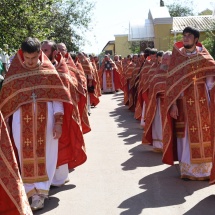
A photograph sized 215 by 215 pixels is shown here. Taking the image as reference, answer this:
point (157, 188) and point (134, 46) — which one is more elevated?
point (134, 46)

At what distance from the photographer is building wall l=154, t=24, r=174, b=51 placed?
125 feet

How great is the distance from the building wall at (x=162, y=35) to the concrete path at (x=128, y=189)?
2781 cm

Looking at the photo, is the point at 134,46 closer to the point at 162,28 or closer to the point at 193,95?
the point at 162,28

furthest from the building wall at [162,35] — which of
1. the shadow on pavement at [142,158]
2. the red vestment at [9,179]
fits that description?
the red vestment at [9,179]

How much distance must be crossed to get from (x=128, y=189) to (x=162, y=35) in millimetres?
31794

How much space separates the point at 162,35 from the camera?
38375mm

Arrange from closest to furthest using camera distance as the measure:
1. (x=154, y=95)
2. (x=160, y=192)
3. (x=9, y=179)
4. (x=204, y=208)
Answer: (x=9, y=179)
(x=204, y=208)
(x=160, y=192)
(x=154, y=95)

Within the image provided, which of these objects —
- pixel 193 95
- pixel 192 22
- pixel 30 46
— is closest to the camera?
pixel 30 46

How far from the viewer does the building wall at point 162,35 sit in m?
38.0

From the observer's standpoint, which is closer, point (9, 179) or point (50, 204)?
point (9, 179)

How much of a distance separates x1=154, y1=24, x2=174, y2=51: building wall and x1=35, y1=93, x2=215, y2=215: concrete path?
27807 mm

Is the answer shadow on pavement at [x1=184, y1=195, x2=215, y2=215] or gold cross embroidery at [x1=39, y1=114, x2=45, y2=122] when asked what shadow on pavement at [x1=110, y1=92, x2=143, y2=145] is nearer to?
shadow on pavement at [x1=184, y1=195, x2=215, y2=215]

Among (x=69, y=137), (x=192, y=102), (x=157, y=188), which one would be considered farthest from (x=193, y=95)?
(x=69, y=137)

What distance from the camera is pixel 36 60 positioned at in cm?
640
